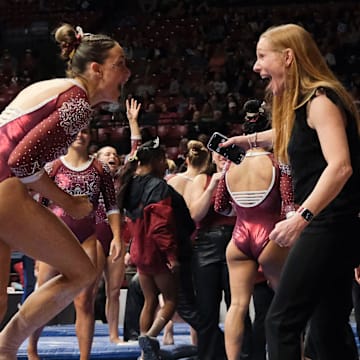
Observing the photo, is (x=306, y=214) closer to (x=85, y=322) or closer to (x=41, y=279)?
(x=85, y=322)

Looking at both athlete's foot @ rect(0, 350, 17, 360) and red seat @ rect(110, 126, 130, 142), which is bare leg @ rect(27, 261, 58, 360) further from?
red seat @ rect(110, 126, 130, 142)

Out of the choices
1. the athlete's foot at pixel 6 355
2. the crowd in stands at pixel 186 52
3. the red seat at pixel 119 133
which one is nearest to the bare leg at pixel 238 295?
the athlete's foot at pixel 6 355

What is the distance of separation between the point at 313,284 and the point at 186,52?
47.0 ft

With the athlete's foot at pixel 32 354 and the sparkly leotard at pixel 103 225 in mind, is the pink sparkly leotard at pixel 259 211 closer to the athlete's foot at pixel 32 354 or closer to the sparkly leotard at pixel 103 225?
the sparkly leotard at pixel 103 225

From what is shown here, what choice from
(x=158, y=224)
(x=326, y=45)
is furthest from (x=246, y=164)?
(x=326, y=45)

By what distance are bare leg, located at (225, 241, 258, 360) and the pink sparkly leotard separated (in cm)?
6

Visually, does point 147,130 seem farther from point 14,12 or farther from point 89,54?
point 89,54

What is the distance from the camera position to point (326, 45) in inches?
627

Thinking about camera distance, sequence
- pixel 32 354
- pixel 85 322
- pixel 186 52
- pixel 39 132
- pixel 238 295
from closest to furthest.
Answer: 1. pixel 39 132
2. pixel 238 295
3. pixel 85 322
4. pixel 32 354
5. pixel 186 52

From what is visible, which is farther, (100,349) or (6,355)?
(100,349)

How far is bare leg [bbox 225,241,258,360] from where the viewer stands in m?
5.09

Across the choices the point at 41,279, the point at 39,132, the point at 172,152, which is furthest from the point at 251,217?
the point at 172,152

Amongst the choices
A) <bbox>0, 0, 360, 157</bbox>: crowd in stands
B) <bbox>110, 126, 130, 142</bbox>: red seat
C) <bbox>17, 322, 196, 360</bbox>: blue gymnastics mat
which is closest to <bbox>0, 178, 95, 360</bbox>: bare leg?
<bbox>17, 322, 196, 360</bbox>: blue gymnastics mat

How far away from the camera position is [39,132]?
3.59 m
